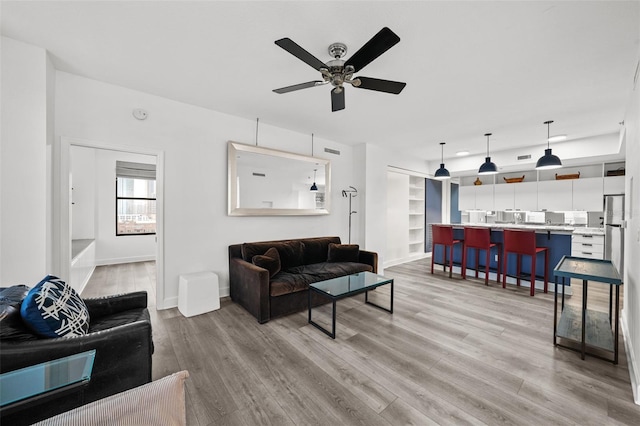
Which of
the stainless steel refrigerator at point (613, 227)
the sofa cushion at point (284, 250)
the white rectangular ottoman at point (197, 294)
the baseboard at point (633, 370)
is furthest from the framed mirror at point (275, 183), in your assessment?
the stainless steel refrigerator at point (613, 227)

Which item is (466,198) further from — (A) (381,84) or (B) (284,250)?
(A) (381,84)

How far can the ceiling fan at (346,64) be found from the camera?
1753 mm

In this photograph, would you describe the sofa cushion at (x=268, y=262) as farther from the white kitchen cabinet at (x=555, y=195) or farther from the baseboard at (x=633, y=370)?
the white kitchen cabinet at (x=555, y=195)

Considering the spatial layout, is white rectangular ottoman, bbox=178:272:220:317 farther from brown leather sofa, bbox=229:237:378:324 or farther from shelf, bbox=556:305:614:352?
shelf, bbox=556:305:614:352

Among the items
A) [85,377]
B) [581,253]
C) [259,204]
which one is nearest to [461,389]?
[85,377]

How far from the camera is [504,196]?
264 inches

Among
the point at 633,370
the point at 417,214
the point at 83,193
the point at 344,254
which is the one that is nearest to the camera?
the point at 633,370

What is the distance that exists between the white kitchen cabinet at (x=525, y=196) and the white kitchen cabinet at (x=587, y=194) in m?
0.68

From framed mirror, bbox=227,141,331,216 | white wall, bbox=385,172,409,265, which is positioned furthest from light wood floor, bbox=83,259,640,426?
white wall, bbox=385,172,409,265

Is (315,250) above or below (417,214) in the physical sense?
below

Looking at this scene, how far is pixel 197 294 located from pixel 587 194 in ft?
25.3

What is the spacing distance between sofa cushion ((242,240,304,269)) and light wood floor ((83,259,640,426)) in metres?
0.75

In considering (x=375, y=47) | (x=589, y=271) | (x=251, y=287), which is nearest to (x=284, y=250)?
(x=251, y=287)

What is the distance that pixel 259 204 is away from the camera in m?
4.23
